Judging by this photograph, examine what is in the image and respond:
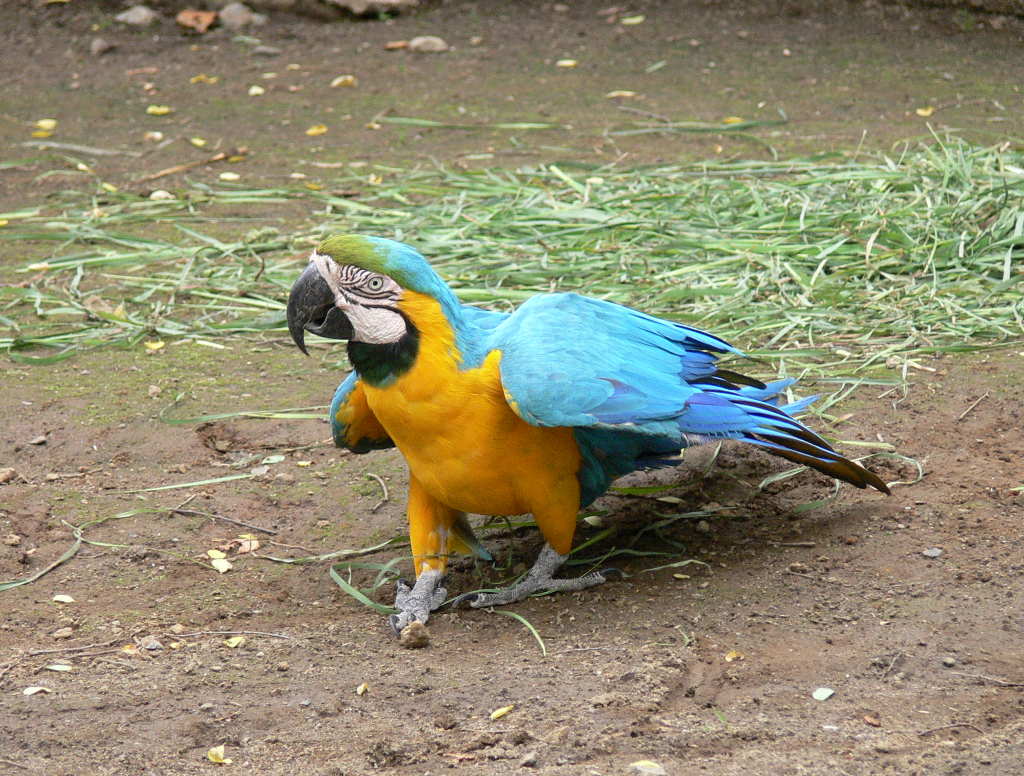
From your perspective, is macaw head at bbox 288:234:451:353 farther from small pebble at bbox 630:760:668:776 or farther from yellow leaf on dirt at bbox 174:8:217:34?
yellow leaf on dirt at bbox 174:8:217:34

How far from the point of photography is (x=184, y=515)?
143 inches

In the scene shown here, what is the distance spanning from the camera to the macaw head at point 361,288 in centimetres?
289

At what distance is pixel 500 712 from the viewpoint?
8.55ft

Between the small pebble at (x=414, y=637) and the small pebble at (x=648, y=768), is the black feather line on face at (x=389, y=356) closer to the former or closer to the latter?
the small pebble at (x=414, y=637)

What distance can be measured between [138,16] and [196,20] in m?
0.46

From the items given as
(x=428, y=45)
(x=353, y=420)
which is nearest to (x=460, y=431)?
(x=353, y=420)

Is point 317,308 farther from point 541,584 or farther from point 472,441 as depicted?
point 541,584

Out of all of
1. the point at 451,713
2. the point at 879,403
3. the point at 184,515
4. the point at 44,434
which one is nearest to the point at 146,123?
the point at 44,434

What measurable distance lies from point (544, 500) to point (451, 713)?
643mm

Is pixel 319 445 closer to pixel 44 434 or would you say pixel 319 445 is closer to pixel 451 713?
pixel 44 434

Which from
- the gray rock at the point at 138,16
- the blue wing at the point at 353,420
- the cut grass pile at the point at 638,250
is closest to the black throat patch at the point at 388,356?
the blue wing at the point at 353,420

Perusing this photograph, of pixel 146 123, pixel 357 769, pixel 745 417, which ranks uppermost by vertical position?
pixel 745 417

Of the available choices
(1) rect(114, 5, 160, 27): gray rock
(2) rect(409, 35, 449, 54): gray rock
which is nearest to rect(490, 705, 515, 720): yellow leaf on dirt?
(2) rect(409, 35, 449, 54): gray rock

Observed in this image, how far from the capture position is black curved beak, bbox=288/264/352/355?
2916mm
